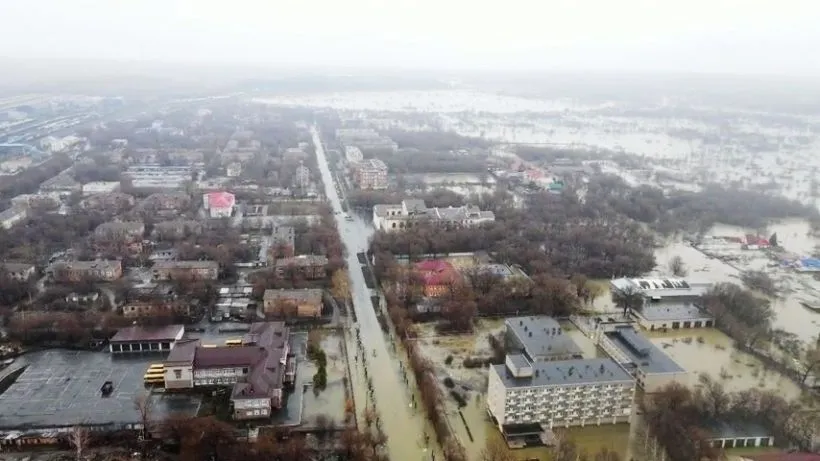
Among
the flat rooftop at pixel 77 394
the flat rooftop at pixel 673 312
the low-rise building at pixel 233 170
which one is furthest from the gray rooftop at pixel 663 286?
the low-rise building at pixel 233 170

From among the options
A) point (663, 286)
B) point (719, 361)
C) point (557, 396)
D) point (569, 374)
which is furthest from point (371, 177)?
point (557, 396)

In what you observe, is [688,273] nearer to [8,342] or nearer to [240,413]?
[240,413]

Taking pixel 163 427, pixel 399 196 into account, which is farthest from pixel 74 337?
pixel 399 196

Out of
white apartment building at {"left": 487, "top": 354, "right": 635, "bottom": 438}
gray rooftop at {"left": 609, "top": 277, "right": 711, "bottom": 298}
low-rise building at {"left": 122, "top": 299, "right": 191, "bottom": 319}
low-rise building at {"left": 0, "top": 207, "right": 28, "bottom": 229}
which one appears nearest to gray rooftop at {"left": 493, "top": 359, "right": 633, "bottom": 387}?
white apartment building at {"left": 487, "top": 354, "right": 635, "bottom": 438}

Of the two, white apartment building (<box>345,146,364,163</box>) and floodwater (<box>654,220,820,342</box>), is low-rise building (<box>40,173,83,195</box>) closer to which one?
white apartment building (<box>345,146,364,163</box>)

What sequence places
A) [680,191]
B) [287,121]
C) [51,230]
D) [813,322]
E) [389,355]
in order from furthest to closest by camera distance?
[287,121] < [680,191] < [51,230] < [813,322] < [389,355]

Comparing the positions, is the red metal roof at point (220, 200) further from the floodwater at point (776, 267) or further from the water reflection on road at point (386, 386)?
the floodwater at point (776, 267)

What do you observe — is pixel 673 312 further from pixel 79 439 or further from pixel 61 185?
pixel 61 185
